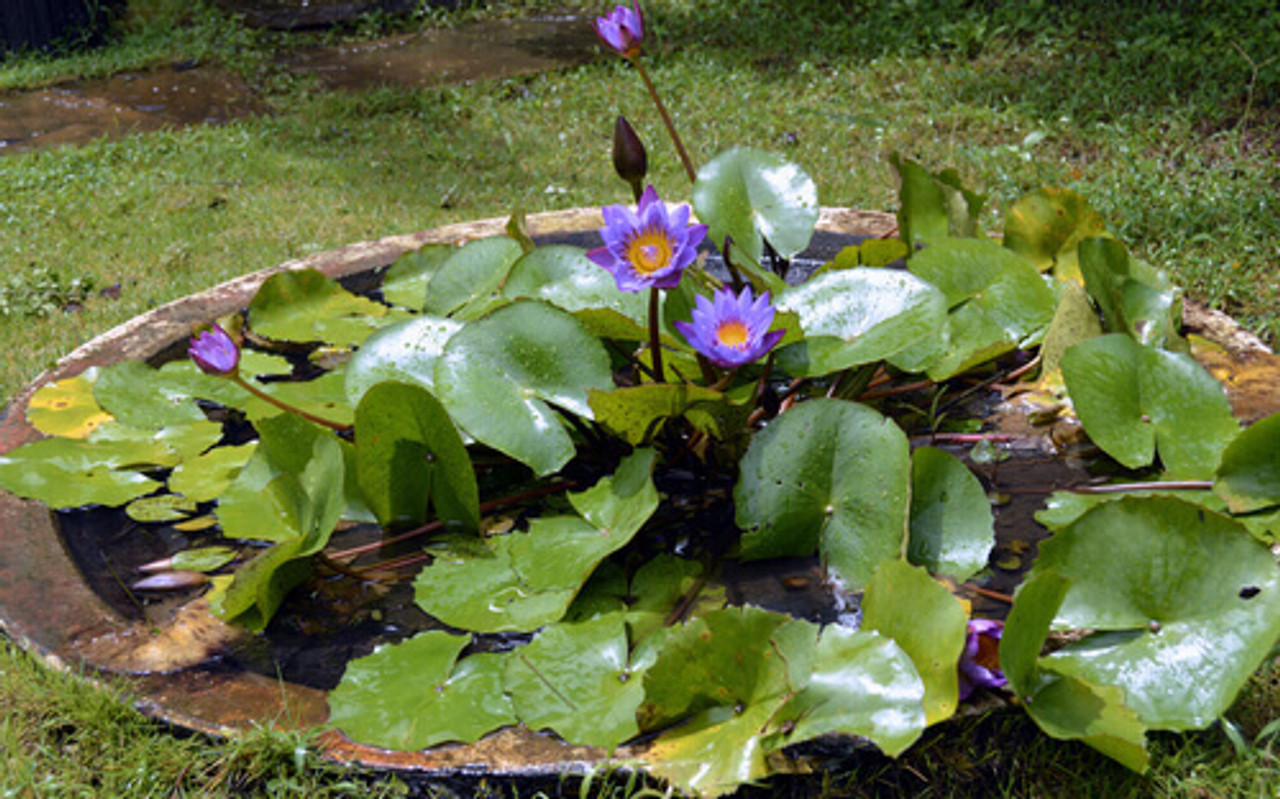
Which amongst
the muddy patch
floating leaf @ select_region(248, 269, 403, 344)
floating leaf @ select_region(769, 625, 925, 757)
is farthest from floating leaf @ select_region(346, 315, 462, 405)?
the muddy patch

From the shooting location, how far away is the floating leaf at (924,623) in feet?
3.94

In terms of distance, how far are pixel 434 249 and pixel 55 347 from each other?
4.24ft

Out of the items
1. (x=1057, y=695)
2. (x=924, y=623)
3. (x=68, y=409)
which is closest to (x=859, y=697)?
(x=924, y=623)

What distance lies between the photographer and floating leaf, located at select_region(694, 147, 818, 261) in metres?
1.89

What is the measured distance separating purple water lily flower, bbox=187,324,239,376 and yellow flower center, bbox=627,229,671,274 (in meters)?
0.60

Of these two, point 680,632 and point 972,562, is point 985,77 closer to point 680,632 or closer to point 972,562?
point 972,562

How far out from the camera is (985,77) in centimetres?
479

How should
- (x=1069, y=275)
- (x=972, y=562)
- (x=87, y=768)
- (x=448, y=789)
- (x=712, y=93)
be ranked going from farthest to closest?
1. (x=712, y=93)
2. (x=1069, y=275)
3. (x=972, y=562)
4. (x=87, y=768)
5. (x=448, y=789)

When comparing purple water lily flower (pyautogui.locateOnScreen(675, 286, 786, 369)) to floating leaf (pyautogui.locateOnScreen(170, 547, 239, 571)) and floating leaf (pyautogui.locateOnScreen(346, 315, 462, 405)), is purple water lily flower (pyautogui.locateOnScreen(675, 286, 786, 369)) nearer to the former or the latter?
floating leaf (pyautogui.locateOnScreen(346, 315, 462, 405))

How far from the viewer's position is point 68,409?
1.96m

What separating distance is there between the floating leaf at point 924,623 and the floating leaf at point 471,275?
1026 millimetres

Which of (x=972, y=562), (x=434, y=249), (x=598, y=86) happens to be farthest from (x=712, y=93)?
(x=972, y=562)

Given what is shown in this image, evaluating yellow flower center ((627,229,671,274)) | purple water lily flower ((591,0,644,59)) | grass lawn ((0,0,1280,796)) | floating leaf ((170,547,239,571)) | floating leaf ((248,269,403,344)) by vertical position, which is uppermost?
purple water lily flower ((591,0,644,59))

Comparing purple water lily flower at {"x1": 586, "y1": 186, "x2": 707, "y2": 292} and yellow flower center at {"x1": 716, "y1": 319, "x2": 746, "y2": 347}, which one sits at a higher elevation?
purple water lily flower at {"x1": 586, "y1": 186, "x2": 707, "y2": 292}
